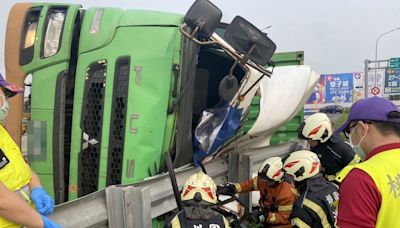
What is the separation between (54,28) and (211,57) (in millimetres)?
1389

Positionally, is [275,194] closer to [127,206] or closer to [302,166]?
[302,166]

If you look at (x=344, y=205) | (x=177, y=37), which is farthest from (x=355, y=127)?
(x=177, y=37)

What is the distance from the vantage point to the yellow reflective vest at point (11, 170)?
1714mm

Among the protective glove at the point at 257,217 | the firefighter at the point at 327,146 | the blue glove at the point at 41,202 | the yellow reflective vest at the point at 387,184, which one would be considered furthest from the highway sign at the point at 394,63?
the blue glove at the point at 41,202

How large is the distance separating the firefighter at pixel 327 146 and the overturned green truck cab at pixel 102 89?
1592mm

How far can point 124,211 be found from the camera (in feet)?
8.00

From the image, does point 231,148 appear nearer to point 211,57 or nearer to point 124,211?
point 211,57

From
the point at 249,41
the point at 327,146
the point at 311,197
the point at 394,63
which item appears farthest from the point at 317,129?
the point at 394,63

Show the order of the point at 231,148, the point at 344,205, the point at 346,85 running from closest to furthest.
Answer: the point at 344,205
the point at 231,148
the point at 346,85

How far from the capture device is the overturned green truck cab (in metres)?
3.02

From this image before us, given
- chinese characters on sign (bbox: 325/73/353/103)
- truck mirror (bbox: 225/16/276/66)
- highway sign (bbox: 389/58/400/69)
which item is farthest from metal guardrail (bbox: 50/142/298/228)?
chinese characters on sign (bbox: 325/73/353/103)

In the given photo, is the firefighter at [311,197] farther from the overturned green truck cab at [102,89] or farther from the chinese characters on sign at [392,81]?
the chinese characters on sign at [392,81]

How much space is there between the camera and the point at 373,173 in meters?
1.65

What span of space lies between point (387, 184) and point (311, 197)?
1.67 metres
